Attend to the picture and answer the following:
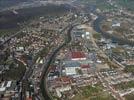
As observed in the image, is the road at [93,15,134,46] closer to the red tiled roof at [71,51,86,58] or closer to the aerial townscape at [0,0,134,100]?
the aerial townscape at [0,0,134,100]

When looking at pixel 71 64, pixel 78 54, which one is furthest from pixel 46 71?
pixel 78 54

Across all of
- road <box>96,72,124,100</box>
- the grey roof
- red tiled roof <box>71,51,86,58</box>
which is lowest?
road <box>96,72,124,100</box>

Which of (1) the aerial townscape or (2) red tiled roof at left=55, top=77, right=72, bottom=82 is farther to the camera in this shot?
(2) red tiled roof at left=55, top=77, right=72, bottom=82

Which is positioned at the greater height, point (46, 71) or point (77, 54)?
point (77, 54)

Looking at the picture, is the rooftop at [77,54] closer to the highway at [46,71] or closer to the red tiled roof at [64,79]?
the highway at [46,71]

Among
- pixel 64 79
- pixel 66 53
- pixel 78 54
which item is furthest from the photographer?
pixel 66 53

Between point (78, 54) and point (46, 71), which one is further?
point (78, 54)

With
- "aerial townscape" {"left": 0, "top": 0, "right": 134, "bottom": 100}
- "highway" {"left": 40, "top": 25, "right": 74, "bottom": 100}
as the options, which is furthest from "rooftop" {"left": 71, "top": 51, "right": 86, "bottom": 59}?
"highway" {"left": 40, "top": 25, "right": 74, "bottom": 100}

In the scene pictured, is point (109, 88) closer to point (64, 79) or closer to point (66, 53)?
point (64, 79)

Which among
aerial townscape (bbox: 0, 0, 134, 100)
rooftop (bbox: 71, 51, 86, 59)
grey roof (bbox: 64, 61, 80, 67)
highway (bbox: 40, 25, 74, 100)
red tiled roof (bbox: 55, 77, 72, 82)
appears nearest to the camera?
highway (bbox: 40, 25, 74, 100)
